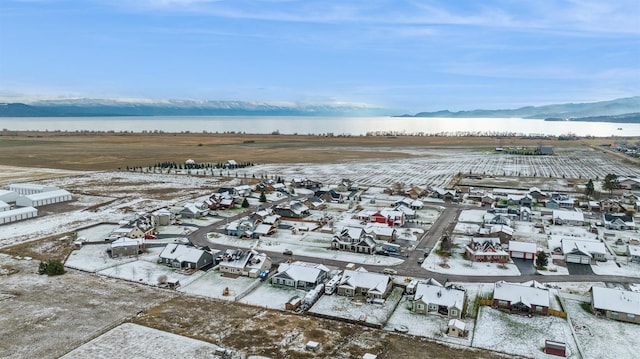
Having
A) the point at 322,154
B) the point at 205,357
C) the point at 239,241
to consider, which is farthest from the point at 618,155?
the point at 205,357

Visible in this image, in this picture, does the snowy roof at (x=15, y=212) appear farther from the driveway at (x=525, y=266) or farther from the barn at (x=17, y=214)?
the driveway at (x=525, y=266)

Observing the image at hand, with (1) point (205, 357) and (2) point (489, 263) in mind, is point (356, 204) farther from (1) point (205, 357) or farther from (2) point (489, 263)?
(1) point (205, 357)

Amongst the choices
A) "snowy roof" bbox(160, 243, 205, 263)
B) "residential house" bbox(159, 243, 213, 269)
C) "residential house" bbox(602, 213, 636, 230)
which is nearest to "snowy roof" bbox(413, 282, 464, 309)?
"residential house" bbox(159, 243, 213, 269)

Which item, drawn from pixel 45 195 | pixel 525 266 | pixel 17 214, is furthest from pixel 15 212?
pixel 525 266

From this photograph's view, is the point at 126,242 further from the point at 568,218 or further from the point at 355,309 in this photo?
the point at 568,218

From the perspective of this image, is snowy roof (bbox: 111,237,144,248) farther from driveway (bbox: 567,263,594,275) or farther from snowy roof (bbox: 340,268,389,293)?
driveway (bbox: 567,263,594,275)
